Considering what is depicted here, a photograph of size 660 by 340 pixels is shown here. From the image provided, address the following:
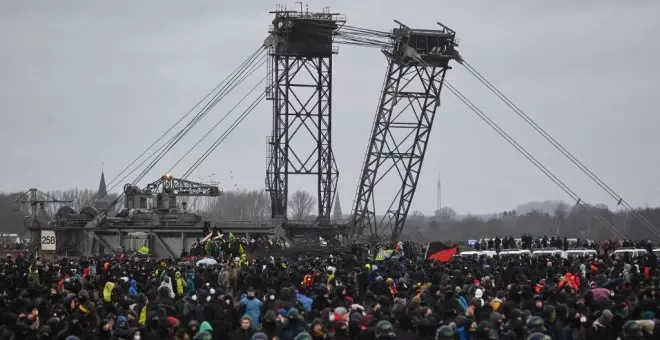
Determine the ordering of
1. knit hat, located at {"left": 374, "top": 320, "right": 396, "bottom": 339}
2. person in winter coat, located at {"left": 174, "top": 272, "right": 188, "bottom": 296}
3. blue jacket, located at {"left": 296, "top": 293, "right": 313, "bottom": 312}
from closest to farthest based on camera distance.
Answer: knit hat, located at {"left": 374, "top": 320, "right": 396, "bottom": 339}, blue jacket, located at {"left": 296, "top": 293, "right": 313, "bottom": 312}, person in winter coat, located at {"left": 174, "top": 272, "right": 188, "bottom": 296}

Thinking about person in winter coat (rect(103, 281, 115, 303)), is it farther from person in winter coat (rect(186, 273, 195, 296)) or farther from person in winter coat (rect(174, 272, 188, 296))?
person in winter coat (rect(186, 273, 195, 296))

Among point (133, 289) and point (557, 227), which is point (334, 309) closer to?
point (133, 289)

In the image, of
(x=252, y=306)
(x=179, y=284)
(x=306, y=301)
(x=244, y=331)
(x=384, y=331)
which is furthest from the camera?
(x=179, y=284)

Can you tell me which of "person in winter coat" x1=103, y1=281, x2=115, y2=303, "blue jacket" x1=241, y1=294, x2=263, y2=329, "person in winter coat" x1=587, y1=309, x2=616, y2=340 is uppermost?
"person in winter coat" x1=103, y1=281, x2=115, y2=303

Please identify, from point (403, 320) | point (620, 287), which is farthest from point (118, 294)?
point (620, 287)

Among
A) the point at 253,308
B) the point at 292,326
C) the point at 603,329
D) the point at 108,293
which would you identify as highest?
the point at 108,293

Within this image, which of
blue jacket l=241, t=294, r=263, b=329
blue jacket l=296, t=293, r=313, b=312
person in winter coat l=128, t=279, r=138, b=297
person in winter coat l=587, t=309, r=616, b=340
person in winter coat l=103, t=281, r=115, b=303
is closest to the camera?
person in winter coat l=587, t=309, r=616, b=340

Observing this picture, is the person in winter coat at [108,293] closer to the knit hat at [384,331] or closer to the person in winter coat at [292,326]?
the person in winter coat at [292,326]

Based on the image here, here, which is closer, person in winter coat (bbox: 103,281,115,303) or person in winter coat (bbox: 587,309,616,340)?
person in winter coat (bbox: 587,309,616,340)

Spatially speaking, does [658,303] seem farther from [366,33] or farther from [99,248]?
[99,248]

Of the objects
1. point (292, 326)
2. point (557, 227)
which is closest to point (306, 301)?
point (292, 326)

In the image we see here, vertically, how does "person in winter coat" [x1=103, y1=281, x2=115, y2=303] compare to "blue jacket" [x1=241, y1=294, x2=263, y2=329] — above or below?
above

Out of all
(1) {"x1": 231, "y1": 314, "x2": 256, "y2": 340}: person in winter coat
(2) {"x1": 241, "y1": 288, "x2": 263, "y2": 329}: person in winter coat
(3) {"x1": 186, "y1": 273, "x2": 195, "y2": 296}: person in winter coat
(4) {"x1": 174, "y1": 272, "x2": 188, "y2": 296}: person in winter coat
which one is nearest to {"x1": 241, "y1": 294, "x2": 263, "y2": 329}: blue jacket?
(2) {"x1": 241, "y1": 288, "x2": 263, "y2": 329}: person in winter coat

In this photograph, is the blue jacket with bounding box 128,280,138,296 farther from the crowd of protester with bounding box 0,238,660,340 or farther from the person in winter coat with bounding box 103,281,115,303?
the person in winter coat with bounding box 103,281,115,303
